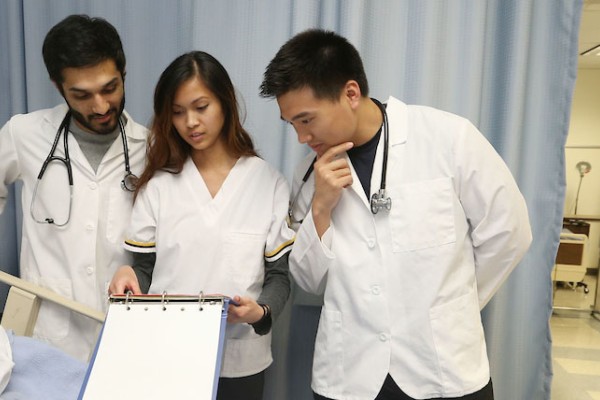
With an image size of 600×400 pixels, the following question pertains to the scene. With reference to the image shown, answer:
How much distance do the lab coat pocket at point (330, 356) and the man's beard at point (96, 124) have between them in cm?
77

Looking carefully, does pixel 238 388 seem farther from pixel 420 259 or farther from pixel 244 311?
pixel 420 259

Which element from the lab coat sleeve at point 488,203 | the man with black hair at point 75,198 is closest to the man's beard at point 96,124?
the man with black hair at point 75,198

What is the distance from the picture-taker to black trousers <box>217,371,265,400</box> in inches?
49.3

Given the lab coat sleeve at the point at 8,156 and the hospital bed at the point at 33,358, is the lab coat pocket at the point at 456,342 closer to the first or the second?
the hospital bed at the point at 33,358

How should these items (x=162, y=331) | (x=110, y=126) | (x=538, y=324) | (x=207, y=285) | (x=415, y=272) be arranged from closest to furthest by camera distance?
(x=162, y=331) < (x=415, y=272) < (x=207, y=285) < (x=110, y=126) < (x=538, y=324)

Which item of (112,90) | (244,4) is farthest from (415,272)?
(244,4)

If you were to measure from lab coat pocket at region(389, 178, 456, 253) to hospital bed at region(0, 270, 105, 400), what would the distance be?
0.77m

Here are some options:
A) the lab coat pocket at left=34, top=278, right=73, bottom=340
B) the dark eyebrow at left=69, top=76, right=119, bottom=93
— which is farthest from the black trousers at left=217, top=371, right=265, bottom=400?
the dark eyebrow at left=69, top=76, right=119, bottom=93

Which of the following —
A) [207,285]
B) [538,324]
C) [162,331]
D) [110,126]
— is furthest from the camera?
[538,324]

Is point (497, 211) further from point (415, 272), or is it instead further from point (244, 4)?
point (244, 4)

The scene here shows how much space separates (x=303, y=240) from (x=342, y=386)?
1.14ft

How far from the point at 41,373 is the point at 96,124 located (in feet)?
2.08

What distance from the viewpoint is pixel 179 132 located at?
1.23 m

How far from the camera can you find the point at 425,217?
1095mm
